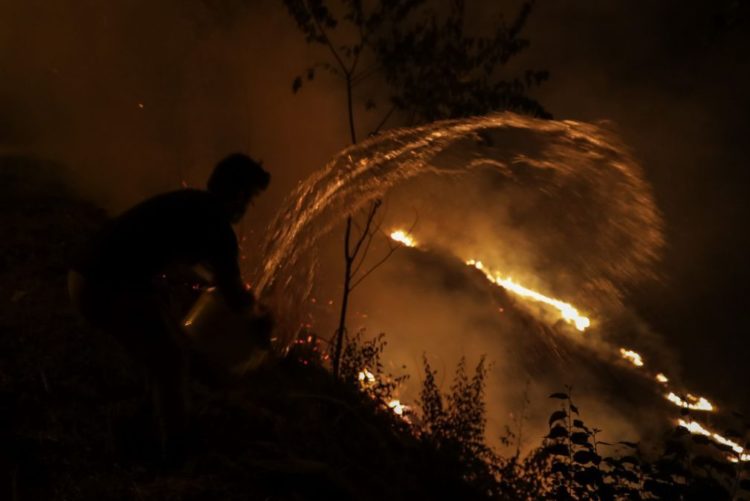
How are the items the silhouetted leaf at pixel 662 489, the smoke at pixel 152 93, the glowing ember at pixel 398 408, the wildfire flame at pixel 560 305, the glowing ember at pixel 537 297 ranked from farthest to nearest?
the glowing ember at pixel 537 297, the wildfire flame at pixel 560 305, the smoke at pixel 152 93, the glowing ember at pixel 398 408, the silhouetted leaf at pixel 662 489

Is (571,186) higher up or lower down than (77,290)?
higher up

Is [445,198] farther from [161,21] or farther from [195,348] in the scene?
[195,348]

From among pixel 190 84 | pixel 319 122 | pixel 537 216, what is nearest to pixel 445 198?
pixel 537 216

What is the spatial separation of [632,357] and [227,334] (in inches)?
1022

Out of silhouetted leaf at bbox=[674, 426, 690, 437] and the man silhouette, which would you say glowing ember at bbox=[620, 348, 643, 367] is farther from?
the man silhouette

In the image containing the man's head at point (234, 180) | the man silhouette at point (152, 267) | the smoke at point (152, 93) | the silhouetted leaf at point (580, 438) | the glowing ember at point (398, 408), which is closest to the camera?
the man silhouette at point (152, 267)

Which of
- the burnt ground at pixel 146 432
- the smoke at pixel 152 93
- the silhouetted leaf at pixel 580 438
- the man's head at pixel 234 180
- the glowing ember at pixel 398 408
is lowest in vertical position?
the burnt ground at pixel 146 432

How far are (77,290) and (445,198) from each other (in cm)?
1367

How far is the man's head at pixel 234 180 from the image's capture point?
9.61ft

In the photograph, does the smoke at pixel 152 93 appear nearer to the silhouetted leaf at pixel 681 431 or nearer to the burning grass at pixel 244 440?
the burning grass at pixel 244 440

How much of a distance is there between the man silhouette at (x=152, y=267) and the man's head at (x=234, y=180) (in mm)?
69

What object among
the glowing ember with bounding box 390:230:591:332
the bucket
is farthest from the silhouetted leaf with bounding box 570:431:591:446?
the glowing ember with bounding box 390:230:591:332

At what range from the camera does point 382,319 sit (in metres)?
12.1

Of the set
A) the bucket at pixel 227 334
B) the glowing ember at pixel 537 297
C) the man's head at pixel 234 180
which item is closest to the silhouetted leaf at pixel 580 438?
the bucket at pixel 227 334
